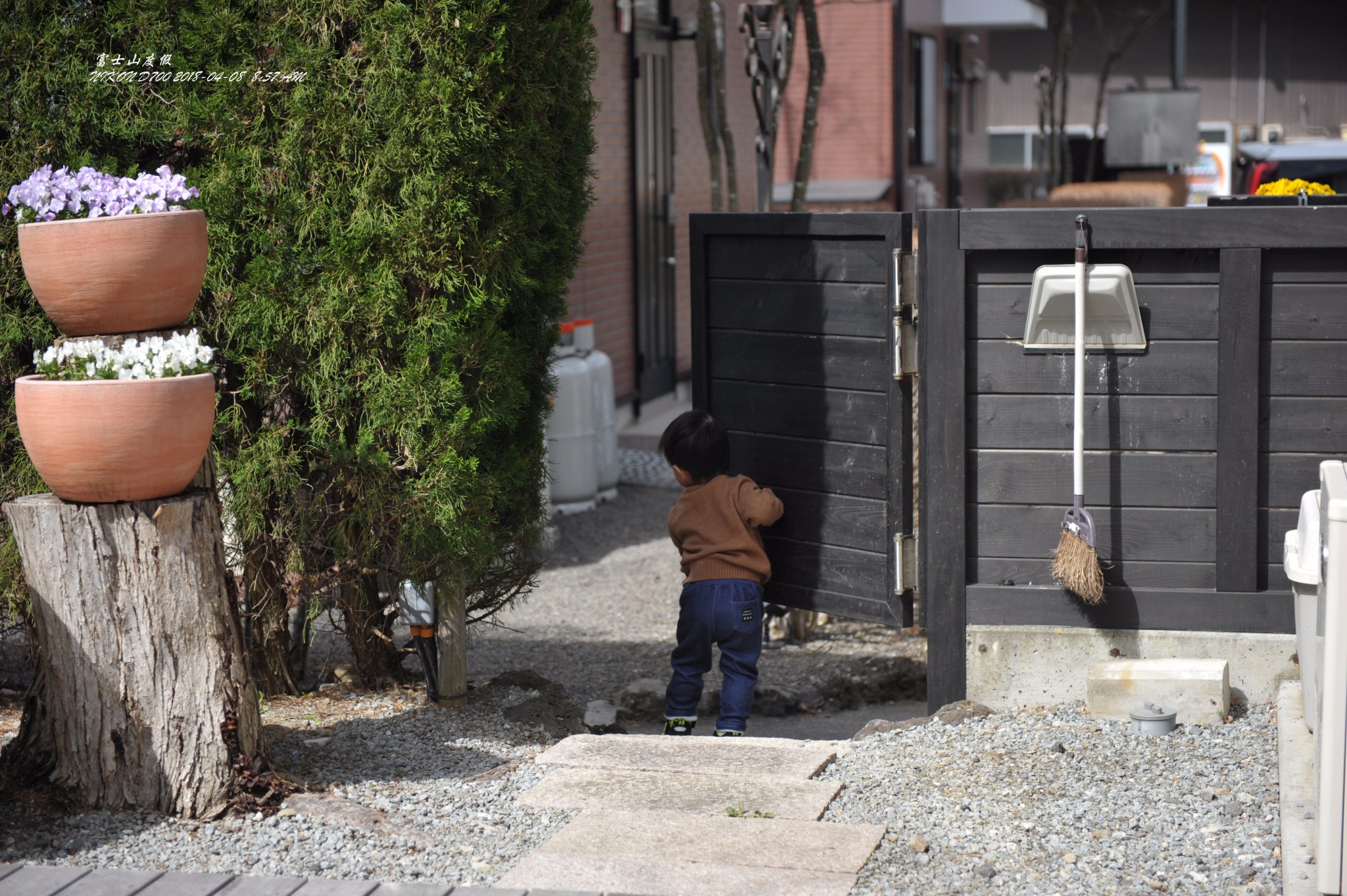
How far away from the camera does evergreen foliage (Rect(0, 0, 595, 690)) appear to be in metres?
4.30

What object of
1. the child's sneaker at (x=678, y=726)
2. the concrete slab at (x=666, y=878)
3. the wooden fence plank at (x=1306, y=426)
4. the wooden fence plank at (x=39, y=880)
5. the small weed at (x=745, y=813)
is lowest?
the child's sneaker at (x=678, y=726)

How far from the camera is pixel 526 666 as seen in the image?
6.46 metres

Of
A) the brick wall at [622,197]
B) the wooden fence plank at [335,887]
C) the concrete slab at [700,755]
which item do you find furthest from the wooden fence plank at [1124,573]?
the brick wall at [622,197]

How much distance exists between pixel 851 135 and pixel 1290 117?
20599 millimetres

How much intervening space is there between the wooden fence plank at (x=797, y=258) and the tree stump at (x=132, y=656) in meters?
2.25

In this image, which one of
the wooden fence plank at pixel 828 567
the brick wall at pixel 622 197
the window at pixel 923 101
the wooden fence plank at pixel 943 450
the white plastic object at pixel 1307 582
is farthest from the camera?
the window at pixel 923 101

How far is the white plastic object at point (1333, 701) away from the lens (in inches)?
115

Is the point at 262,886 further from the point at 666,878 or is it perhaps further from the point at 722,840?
the point at 722,840

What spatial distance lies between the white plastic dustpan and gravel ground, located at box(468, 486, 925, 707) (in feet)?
7.21

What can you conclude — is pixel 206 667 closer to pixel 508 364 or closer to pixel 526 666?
pixel 508 364

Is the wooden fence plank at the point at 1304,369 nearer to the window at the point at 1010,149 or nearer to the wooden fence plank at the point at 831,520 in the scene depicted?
the wooden fence plank at the point at 831,520

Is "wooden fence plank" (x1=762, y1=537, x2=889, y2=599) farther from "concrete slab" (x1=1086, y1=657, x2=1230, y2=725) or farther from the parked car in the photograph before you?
the parked car

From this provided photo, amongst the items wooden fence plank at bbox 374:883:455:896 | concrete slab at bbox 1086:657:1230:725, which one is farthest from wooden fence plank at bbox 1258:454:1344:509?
wooden fence plank at bbox 374:883:455:896

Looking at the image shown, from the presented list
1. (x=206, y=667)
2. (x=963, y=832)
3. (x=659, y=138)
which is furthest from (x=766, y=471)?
(x=659, y=138)
